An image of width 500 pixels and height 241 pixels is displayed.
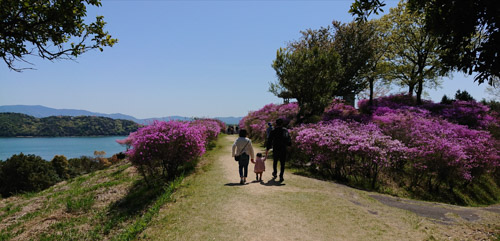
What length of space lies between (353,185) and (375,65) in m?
23.9

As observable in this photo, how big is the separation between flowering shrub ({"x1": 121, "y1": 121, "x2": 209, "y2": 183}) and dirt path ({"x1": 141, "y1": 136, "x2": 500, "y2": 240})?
109 inches

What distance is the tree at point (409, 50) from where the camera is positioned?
2597 cm

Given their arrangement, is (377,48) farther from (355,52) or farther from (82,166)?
(82,166)

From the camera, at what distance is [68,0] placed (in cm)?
727

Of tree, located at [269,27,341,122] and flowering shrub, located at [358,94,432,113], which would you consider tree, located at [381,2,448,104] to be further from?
tree, located at [269,27,341,122]

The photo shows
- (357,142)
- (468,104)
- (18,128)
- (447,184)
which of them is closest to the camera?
(357,142)

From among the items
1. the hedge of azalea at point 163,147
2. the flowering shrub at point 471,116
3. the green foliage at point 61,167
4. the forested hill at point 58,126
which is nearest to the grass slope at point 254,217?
the hedge of azalea at point 163,147

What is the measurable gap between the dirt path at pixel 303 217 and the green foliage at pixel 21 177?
19134 mm

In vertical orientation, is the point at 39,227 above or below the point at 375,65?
below

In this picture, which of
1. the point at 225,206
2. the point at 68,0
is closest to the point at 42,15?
the point at 68,0

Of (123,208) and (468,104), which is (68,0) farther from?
(468,104)

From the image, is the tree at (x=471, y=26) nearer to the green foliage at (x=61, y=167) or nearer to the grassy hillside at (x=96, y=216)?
the grassy hillside at (x=96, y=216)

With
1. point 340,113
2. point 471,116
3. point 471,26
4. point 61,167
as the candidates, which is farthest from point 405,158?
point 61,167

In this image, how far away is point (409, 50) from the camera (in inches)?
1104
